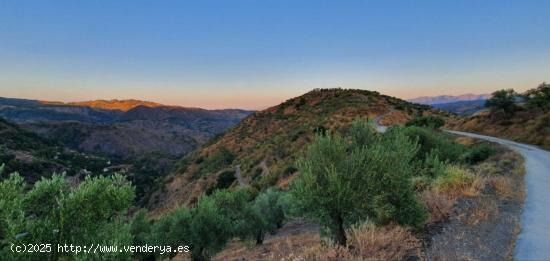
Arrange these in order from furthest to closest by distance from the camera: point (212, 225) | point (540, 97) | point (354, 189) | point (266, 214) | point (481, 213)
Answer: point (540, 97), point (266, 214), point (212, 225), point (481, 213), point (354, 189)

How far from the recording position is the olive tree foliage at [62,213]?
654cm

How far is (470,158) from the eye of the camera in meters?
25.2

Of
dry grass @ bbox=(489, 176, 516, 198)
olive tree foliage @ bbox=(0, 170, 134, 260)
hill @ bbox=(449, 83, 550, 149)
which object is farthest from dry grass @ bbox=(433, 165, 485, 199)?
hill @ bbox=(449, 83, 550, 149)

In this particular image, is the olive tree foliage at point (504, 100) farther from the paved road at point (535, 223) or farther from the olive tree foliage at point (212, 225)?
the olive tree foliage at point (212, 225)

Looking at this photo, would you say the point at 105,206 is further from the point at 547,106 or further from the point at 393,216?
the point at 547,106

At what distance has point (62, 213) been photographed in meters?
7.12

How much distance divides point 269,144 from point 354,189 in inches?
2305

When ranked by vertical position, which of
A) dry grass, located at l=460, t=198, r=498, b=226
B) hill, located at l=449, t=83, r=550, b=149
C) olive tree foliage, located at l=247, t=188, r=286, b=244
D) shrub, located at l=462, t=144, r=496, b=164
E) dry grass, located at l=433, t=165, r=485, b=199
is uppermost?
hill, located at l=449, t=83, r=550, b=149

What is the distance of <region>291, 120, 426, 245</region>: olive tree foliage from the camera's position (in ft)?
24.8

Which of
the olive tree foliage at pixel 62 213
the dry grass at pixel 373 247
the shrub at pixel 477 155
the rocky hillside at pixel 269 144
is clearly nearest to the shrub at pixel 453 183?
the dry grass at pixel 373 247

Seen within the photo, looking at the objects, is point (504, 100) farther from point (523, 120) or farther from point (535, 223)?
point (535, 223)

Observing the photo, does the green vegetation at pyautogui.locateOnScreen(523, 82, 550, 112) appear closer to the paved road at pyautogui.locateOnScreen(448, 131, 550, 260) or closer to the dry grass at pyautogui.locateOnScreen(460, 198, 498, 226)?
the paved road at pyautogui.locateOnScreen(448, 131, 550, 260)

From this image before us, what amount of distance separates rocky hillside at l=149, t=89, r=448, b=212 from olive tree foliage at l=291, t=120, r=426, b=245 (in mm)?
29541

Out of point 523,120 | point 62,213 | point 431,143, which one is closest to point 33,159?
point 62,213
